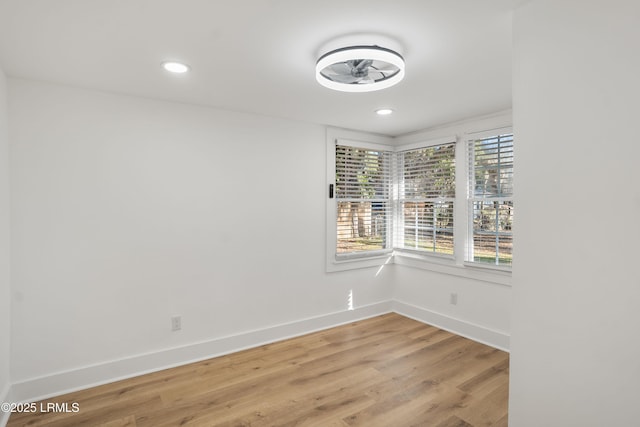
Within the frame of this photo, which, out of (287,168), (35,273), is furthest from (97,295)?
(287,168)

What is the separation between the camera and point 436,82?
2.50 meters

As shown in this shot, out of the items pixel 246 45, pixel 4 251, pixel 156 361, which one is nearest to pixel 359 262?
pixel 156 361

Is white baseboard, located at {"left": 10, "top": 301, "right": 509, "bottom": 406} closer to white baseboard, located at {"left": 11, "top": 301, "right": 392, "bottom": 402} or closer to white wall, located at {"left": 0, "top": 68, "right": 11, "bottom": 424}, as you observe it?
white baseboard, located at {"left": 11, "top": 301, "right": 392, "bottom": 402}

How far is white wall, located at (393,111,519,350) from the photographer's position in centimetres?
334

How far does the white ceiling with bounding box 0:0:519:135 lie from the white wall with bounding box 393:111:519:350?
2.98ft

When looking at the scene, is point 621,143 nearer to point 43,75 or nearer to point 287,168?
point 287,168

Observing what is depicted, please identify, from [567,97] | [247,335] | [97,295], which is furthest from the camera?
[247,335]

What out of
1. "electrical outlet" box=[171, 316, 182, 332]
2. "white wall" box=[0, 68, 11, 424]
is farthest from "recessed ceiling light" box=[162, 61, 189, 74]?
"electrical outlet" box=[171, 316, 182, 332]

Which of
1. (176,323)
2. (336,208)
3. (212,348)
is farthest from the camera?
(336,208)

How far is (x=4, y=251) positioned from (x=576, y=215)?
3324mm

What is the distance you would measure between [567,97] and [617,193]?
44cm

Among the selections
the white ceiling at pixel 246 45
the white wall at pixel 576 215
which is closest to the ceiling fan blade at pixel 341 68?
the white ceiling at pixel 246 45

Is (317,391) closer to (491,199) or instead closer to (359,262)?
(359,262)

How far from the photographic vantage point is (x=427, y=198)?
4.12 meters
